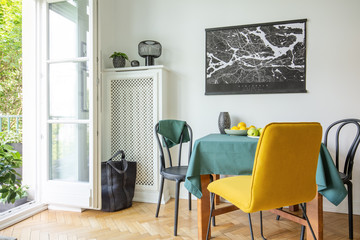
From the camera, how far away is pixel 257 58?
276 centimetres

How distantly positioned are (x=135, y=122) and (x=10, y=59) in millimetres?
4947

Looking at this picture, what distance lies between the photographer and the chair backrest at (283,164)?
1.28 m

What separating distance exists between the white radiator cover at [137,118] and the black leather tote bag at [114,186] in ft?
0.91

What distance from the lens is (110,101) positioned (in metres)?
3.02

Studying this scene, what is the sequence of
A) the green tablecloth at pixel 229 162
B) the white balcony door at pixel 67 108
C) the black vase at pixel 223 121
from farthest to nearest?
the black vase at pixel 223 121, the white balcony door at pixel 67 108, the green tablecloth at pixel 229 162

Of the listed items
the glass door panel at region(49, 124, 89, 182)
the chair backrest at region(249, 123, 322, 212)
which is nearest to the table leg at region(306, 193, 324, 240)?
the chair backrest at region(249, 123, 322, 212)

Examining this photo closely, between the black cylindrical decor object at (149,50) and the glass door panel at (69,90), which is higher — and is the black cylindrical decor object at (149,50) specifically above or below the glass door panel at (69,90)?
above

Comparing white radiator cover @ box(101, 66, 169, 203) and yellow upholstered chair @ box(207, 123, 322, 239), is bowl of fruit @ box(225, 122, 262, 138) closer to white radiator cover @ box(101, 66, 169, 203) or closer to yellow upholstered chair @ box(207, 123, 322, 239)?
yellow upholstered chair @ box(207, 123, 322, 239)

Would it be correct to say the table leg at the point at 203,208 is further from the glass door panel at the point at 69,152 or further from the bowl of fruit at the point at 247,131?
the glass door panel at the point at 69,152

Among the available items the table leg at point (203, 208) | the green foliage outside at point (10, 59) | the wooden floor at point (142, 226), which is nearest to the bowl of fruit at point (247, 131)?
the table leg at point (203, 208)

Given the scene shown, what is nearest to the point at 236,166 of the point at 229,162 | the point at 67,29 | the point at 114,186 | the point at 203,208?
the point at 229,162

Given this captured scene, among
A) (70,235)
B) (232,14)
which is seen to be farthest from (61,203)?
(232,14)

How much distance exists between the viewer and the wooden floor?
79.7 inches

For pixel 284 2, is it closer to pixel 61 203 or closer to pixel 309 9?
pixel 309 9
